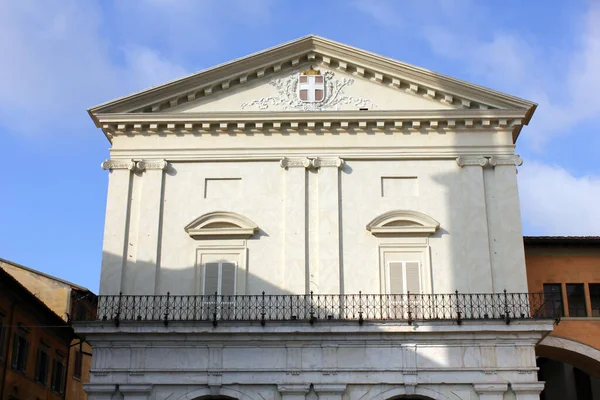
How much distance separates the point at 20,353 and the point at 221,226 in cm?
991

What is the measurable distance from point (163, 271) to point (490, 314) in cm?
953

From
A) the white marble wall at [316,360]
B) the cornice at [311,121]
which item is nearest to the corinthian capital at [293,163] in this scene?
the cornice at [311,121]

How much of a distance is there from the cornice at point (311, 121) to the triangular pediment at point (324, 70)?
39 cm

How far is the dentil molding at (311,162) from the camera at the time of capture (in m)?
26.0

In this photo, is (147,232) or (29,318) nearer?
(147,232)

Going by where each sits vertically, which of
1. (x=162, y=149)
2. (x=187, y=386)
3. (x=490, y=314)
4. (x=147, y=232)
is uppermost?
(x=162, y=149)

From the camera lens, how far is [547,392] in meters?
36.8

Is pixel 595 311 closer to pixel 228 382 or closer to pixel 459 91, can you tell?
pixel 459 91

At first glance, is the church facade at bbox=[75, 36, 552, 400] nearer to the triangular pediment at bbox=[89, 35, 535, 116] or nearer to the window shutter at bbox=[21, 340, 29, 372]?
the triangular pediment at bbox=[89, 35, 535, 116]

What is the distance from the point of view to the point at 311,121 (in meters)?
26.3

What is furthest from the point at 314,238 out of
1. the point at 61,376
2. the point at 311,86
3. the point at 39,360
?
the point at 61,376

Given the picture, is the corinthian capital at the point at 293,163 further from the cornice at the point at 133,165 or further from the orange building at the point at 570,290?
the orange building at the point at 570,290

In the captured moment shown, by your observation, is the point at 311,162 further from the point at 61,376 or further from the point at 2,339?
the point at 61,376

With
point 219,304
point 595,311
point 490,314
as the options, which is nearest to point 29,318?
point 219,304
